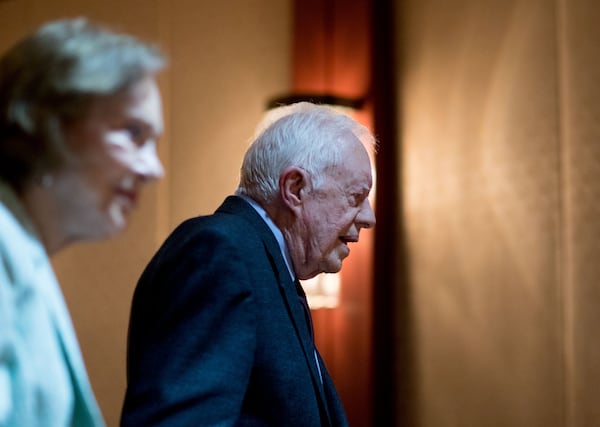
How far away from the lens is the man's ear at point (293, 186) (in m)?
1.73

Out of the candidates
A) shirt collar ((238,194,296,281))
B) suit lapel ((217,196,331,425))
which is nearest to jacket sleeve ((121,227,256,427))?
suit lapel ((217,196,331,425))

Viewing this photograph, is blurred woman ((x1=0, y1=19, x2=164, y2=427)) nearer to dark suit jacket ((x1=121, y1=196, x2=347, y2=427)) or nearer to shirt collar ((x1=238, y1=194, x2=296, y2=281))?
dark suit jacket ((x1=121, y1=196, x2=347, y2=427))

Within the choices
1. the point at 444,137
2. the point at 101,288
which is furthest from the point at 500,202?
the point at 101,288

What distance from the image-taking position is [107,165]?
0.80 m

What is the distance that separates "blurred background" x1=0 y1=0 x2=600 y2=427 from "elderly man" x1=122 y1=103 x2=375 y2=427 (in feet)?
4.35

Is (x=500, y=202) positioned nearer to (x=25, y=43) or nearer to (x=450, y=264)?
(x=450, y=264)

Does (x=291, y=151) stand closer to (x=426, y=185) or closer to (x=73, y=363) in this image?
(x=73, y=363)

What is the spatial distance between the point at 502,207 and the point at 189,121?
1837 mm

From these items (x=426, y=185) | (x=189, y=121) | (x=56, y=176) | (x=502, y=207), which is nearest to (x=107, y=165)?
(x=56, y=176)

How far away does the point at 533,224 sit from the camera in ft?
9.95

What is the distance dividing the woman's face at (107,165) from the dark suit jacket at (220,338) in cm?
53

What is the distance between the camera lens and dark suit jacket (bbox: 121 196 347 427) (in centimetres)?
129

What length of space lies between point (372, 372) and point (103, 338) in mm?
1610

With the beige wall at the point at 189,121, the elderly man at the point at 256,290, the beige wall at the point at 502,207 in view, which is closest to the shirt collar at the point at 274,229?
the elderly man at the point at 256,290
